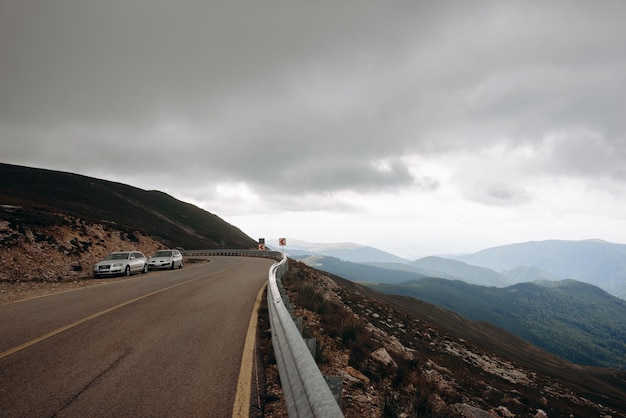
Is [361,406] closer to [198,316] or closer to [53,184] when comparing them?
[198,316]

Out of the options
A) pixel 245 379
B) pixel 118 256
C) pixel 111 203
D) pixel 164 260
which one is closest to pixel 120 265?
pixel 118 256

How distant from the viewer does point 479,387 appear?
35.6 ft

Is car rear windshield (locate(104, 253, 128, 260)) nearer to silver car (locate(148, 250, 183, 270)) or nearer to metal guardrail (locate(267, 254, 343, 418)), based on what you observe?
silver car (locate(148, 250, 183, 270))

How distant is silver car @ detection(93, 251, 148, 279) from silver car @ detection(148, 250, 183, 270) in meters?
2.52

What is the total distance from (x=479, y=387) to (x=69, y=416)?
11844 millimetres

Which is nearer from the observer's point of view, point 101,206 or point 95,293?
point 95,293

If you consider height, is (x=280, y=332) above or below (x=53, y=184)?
below

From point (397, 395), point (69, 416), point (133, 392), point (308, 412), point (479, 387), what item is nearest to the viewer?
point (308, 412)

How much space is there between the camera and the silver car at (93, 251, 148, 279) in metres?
17.5

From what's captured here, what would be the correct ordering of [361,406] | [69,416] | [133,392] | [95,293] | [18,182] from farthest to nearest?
[18,182]
[95,293]
[361,406]
[133,392]
[69,416]

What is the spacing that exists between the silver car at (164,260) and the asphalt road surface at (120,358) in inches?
571

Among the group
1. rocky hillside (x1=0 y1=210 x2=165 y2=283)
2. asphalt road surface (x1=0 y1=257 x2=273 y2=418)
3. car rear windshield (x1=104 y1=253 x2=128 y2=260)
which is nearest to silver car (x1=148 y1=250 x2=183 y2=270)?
rocky hillside (x1=0 y1=210 x2=165 y2=283)

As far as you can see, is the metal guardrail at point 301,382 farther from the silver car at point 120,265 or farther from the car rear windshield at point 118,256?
the car rear windshield at point 118,256

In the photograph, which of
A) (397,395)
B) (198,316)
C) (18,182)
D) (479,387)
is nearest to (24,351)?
(198,316)
